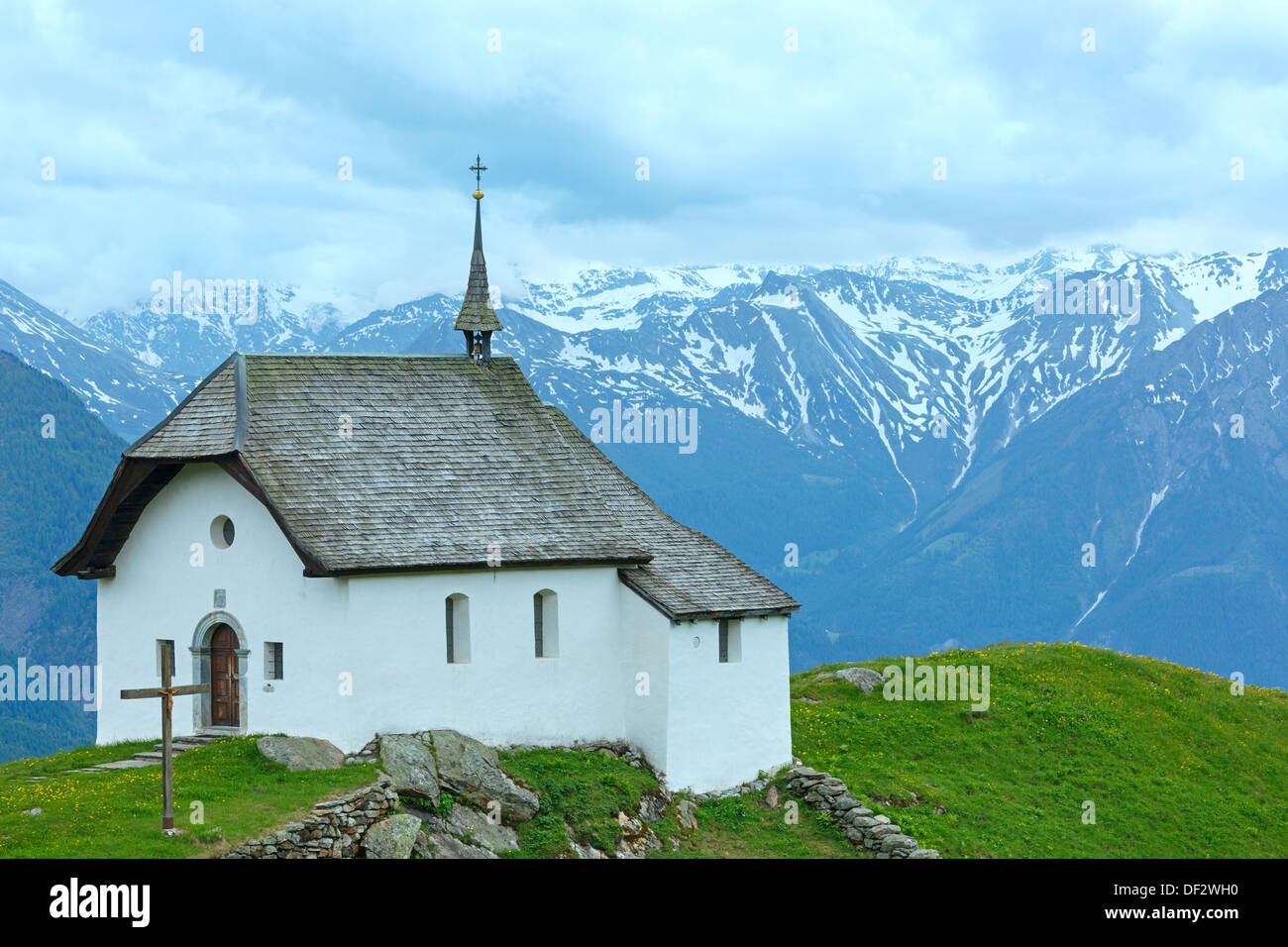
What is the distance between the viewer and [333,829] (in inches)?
1400

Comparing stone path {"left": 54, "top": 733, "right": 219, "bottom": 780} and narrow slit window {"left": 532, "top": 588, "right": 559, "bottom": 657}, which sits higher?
narrow slit window {"left": 532, "top": 588, "right": 559, "bottom": 657}

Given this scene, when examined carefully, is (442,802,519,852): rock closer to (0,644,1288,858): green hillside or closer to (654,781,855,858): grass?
(0,644,1288,858): green hillside

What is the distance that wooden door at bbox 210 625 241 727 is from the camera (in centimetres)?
4406

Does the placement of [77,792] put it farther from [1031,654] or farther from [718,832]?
[1031,654]

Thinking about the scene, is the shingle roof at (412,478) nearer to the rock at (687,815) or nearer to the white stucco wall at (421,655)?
the white stucco wall at (421,655)

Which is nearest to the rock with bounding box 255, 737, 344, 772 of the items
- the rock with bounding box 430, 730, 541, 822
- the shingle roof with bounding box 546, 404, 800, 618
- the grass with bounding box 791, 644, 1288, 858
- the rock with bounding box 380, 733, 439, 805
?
the rock with bounding box 380, 733, 439, 805

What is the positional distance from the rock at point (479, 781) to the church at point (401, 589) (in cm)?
202

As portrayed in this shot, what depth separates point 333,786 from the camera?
3772 centimetres

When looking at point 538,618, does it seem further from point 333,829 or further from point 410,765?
point 333,829

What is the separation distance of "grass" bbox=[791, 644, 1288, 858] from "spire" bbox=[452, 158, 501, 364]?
16.0 m

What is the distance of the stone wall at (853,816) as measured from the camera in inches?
1658

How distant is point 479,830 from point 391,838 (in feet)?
10.7

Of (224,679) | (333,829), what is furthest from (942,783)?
(224,679)
